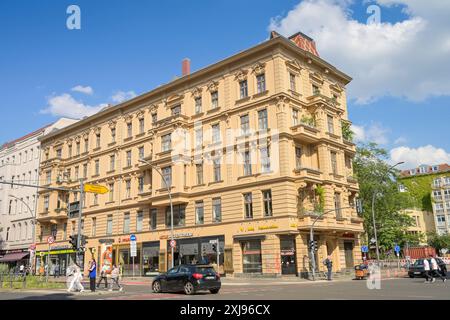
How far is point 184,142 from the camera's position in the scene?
1602 inches

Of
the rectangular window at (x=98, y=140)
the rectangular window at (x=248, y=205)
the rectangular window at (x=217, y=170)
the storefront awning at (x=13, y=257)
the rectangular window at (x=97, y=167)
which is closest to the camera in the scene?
the rectangular window at (x=248, y=205)

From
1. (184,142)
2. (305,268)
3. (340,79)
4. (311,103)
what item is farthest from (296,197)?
(340,79)

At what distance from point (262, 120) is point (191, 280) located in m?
19.0

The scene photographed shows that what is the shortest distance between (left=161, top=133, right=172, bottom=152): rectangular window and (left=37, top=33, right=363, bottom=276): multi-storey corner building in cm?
10

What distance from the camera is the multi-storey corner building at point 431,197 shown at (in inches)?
3639

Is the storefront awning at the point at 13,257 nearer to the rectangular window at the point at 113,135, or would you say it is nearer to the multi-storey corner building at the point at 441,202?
the rectangular window at the point at 113,135

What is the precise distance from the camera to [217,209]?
37.7 meters

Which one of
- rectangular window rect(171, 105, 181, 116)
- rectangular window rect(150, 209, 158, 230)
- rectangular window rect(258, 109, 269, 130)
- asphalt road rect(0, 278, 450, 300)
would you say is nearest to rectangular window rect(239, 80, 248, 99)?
rectangular window rect(258, 109, 269, 130)

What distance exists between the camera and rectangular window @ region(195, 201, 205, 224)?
38.7 m

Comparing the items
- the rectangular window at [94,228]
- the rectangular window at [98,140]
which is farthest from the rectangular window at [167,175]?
the rectangular window at [98,140]

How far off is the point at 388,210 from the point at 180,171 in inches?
1029

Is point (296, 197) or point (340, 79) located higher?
point (340, 79)

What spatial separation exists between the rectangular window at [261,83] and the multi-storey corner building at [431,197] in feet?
213

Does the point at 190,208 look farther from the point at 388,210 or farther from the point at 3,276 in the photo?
the point at 388,210
